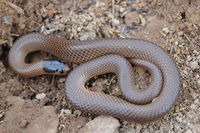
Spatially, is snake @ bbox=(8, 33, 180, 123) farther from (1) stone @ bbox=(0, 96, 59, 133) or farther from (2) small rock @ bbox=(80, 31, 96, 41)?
(1) stone @ bbox=(0, 96, 59, 133)

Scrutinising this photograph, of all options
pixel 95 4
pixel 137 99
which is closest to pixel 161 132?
pixel 137 99

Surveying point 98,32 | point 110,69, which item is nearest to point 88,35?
point 98,32

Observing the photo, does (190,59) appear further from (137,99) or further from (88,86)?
(88,86)

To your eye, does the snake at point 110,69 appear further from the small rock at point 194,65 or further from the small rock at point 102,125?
the small rock at point 194,65

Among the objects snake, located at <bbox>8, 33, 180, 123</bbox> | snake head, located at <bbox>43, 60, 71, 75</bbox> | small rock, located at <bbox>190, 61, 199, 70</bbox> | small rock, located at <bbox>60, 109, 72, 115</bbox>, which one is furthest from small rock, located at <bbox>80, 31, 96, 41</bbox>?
small rock, located at <bbox>190, 61, 199, 70</bbox>

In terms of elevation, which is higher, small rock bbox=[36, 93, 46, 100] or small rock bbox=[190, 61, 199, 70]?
small rock bbox=[190, 61, 199, 70]

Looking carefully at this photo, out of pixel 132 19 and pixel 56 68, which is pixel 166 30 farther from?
pixel 56 68

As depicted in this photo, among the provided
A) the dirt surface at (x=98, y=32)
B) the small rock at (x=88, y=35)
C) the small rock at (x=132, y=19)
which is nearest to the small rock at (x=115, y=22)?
the dirt surface at (x=98, y=32)
